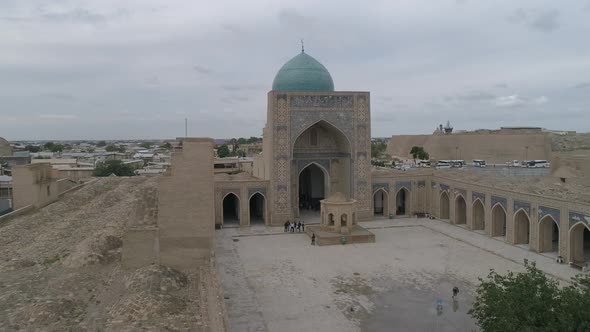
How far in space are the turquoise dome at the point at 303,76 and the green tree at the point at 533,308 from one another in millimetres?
14426

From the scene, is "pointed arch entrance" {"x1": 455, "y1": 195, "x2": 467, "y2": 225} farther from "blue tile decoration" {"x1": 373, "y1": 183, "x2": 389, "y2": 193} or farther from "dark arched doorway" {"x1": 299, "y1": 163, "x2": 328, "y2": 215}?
"dark arched doorway" {"x1": 299, "y1": 163, "x2": 328, "y2": 215}

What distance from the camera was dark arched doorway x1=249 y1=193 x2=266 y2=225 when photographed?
19439 millimetres

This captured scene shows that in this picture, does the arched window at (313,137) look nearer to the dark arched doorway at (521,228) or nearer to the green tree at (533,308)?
the dark arched doorway at (521,228)

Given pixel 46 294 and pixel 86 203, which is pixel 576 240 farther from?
pixel 86 203

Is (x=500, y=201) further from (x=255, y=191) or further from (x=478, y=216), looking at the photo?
(x=255, y=191)

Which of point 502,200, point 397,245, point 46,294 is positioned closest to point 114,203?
point 46,294

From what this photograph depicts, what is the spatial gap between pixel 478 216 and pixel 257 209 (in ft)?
29.8

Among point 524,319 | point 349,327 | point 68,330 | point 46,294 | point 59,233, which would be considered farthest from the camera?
point 59,233

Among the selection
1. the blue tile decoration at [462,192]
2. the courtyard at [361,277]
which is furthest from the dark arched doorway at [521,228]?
the blue tile decoration at [462,192]

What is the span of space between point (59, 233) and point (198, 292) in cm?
621

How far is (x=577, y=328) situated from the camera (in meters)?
5.93

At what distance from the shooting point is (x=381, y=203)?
71.6 feet

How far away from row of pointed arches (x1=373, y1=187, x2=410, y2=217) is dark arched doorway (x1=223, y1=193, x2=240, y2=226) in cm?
584

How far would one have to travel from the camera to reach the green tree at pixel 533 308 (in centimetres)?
601
